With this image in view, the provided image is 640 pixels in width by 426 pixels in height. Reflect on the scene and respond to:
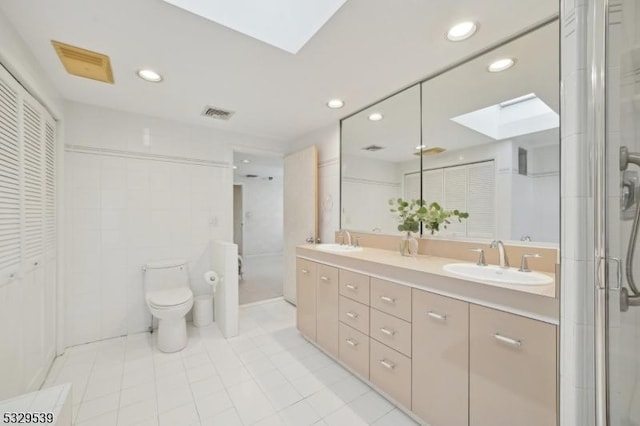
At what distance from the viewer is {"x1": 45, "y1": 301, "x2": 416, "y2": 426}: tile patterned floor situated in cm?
150

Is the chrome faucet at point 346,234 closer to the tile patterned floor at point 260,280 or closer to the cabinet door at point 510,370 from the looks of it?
the cabinet door at point 510,370

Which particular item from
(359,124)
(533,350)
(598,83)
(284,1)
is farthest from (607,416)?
(359,124)

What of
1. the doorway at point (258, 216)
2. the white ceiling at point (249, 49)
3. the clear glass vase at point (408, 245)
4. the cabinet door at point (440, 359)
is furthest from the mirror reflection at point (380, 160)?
the doorway at point (258, 216)

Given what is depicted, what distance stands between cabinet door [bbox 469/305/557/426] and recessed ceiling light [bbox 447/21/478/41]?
1467 millimetres

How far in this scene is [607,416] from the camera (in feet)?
2.28

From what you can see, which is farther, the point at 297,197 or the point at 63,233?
the point at 297,197

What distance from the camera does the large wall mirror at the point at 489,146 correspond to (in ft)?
4.60

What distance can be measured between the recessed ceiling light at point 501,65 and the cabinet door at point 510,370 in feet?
4.76

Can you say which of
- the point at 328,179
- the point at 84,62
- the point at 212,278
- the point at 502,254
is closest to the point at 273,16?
the point at 84,62

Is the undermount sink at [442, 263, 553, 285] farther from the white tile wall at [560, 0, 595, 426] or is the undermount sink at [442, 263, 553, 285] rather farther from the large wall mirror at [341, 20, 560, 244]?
the white tile wall at [560, 0, 595, 426]

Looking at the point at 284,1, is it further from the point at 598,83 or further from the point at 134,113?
the point at 134,113

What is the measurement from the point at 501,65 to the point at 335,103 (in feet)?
4.19

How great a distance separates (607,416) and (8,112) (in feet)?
9.26

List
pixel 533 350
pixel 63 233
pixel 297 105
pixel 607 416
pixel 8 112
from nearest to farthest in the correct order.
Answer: pixel 607 416 → pixel 533 350 → pixel 8 112 → pixel 63 233 → pixel 297 105
